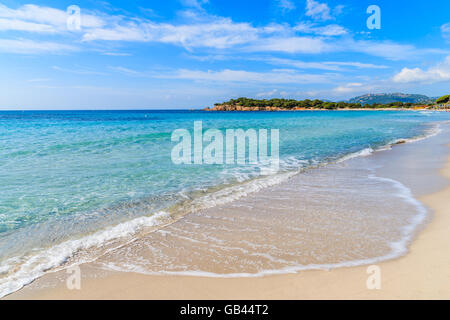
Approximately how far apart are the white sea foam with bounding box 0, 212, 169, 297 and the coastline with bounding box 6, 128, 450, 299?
241 mm

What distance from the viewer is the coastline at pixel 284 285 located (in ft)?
11.0

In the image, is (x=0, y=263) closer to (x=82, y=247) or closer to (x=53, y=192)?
(x=82, y=247)

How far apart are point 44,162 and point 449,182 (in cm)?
1632

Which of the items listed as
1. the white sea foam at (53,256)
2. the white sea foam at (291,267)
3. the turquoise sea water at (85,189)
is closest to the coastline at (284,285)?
the white sea foam at (291,267)

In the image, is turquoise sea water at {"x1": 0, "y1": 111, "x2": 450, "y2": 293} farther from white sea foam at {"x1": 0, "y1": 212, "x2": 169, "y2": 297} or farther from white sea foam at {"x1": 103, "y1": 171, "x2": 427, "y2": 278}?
white sea foam at {"x1": 103, "y1": 171, "x2": 427, "y2": 278}

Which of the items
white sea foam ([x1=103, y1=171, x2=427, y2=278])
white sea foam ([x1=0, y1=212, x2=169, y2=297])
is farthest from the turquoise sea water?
white sea foam ([x1=103, y1=171, x2=427, y2=278])

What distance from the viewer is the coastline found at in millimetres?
3344

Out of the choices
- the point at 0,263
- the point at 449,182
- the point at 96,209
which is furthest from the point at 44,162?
the point at 449,182

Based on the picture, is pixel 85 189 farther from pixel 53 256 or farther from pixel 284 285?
pixel 284 285

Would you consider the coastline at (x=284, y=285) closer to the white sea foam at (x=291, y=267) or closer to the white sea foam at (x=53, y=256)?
the white sea foam at (x=291, y=267)

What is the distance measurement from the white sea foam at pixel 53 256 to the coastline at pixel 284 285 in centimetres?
24

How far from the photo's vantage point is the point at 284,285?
3.58 meters
